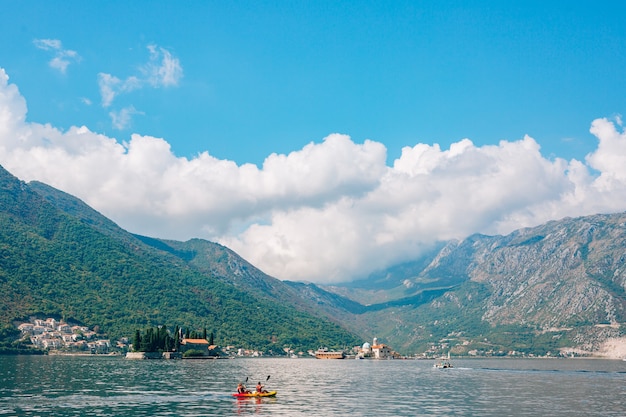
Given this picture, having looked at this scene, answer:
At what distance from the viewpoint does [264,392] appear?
11175 cm

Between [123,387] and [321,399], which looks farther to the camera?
[123,387]

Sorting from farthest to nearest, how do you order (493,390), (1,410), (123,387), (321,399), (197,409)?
(493,390), (123,387), (321,399), (197,409), (1,410)

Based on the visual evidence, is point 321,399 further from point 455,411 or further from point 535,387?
point 535,387

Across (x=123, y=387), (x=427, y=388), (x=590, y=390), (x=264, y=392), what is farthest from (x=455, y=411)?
(x=123, y=387)

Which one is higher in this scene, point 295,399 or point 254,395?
point 254,395

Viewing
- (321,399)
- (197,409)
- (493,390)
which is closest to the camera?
(197,409)

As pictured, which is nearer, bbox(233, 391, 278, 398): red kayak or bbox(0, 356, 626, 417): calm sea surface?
bbox(0, 356, 626, 417): calm sea surface

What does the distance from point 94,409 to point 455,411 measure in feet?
168

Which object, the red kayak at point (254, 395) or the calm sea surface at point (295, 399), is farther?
the red kayak at point (254, 395)

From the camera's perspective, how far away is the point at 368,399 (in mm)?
106688

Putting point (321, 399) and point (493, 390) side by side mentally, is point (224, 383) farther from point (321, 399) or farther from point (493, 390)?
point (493, 390)

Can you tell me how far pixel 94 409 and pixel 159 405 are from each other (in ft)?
32.7

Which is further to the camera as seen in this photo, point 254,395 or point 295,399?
point 254,395

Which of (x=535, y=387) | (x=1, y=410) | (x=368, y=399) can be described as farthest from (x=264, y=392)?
(x=535, y=387)
